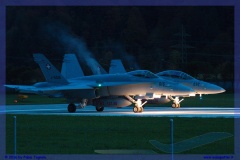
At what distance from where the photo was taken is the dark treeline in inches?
2105

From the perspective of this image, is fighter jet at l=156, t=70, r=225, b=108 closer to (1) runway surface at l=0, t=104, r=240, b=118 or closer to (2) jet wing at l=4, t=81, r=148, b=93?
(1) runway surface at l=0, t=104, r=240, b=118

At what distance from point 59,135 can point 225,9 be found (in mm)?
61423

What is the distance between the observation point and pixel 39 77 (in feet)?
199

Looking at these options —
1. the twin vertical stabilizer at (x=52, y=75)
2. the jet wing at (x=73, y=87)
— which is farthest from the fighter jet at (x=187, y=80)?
the twin vertical stabilizer at (x=52, y=75)

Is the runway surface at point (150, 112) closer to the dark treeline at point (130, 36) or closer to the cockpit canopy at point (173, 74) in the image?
the cockpit canopy at point (173, 74)

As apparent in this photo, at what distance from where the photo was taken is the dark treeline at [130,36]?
53469 millimetres

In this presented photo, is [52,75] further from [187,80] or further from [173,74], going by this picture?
[187,80]

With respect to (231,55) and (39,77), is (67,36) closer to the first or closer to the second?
(39,77)

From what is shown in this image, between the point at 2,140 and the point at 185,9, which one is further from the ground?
the point at 185,9

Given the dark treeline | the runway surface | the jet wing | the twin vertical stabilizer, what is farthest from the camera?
the dark treeline

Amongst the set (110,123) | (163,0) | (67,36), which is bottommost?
(110,123)

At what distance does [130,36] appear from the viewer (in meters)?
70.1

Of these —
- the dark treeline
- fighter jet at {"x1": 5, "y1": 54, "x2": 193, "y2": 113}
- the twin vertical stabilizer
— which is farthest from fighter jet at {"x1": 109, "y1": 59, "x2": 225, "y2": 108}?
the dark treeline

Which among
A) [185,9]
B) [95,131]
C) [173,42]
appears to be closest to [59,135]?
[95,131]
